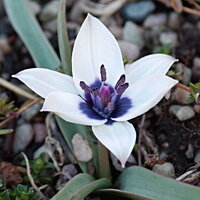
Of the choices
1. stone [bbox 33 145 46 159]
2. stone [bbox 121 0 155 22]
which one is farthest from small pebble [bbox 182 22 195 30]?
stone [bbox 33 145 46 159]

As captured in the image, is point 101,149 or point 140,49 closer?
point 101,149

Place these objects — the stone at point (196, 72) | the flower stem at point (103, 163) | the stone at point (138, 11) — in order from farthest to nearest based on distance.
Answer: the stone at point (138, 11) < the stone at point (196, 72) < the flower stem at point (103, 163)

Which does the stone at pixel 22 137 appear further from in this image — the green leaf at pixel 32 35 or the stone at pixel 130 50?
the stone at pixel 130 50

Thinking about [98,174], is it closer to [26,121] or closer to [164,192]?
[164,192]

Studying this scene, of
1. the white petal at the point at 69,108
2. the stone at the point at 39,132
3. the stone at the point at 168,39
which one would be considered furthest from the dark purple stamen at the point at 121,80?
the stone at the point at 168,39

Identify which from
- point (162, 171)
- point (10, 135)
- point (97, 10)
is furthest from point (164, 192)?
point (97, 10)

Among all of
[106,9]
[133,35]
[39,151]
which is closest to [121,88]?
[39,151]

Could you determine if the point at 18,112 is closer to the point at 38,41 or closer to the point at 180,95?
the point at 38,41
